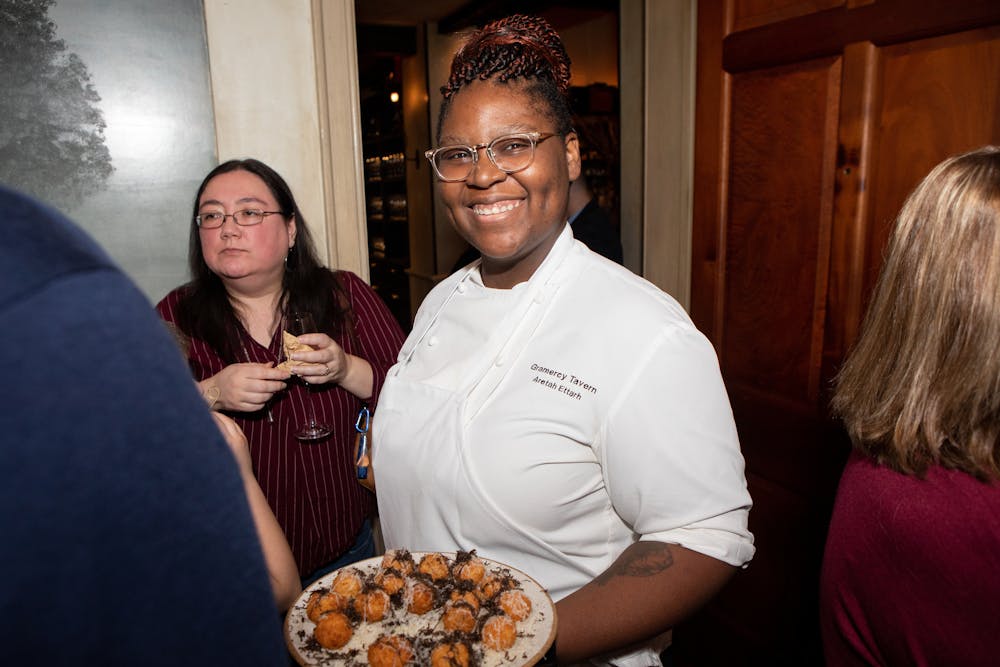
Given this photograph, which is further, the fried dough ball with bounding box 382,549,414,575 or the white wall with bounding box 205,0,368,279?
the white wall with bounding box 205,0,368,279

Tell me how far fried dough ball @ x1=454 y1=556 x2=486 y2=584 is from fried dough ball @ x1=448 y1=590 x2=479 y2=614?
3 centimetres

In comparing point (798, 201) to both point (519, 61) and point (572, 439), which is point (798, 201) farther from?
point (572, 439)

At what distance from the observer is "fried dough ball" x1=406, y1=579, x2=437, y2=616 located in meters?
1.06

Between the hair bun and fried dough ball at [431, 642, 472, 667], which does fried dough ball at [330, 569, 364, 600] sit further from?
the hair bun

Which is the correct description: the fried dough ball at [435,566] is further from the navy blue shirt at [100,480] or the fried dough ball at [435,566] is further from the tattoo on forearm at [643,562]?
the navy blue shirt at [100,480]

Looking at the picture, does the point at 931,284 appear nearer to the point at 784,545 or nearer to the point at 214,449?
the point at 214,449

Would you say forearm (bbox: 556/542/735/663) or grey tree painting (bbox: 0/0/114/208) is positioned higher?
grey tree painting (bbox: 0/0/114/208)

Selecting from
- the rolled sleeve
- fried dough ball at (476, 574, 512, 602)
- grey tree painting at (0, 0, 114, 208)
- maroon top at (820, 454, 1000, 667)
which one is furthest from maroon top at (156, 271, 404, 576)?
maroon top at (820, 454, 1000, 667)

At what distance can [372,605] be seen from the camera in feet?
3.47

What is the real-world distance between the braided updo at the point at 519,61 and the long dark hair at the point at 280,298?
938mm

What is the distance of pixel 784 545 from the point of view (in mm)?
2527

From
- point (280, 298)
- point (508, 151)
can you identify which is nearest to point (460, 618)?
point (508, 151)

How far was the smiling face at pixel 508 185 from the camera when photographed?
1267 millimetres

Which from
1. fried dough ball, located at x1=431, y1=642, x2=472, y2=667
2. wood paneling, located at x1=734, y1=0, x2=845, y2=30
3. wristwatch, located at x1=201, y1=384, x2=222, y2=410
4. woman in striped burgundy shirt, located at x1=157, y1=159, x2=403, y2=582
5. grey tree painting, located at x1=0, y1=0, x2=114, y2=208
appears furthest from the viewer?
wood paneling, located at x1=734, y1=0, x2=845, y2=30
